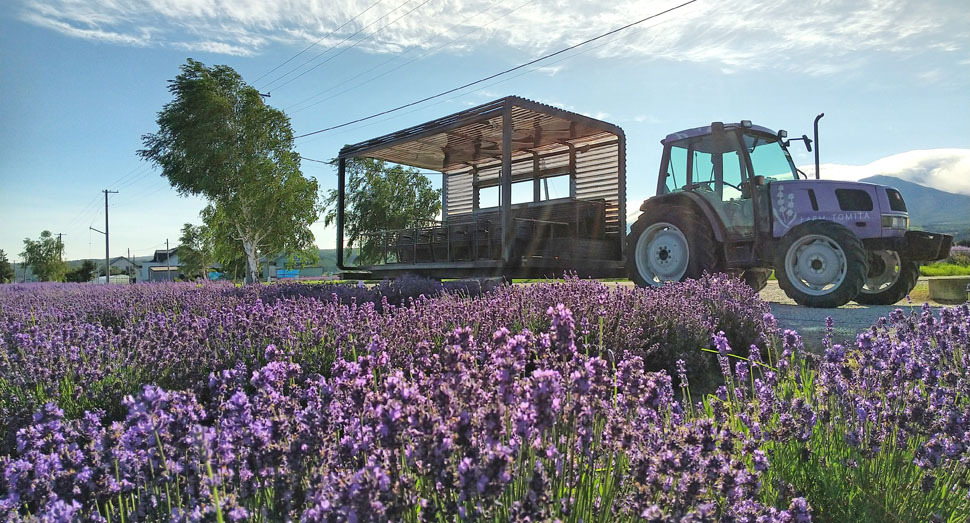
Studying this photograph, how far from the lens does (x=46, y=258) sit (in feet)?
233

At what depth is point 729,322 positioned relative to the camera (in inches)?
175

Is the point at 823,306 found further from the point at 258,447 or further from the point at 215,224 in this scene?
the point at 215,224

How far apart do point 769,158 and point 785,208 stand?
883mm

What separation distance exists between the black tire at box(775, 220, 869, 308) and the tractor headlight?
112 cm

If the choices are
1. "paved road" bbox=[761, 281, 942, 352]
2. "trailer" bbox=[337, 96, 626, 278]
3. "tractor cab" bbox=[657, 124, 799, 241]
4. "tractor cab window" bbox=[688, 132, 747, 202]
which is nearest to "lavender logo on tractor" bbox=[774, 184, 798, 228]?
"tractor cab" bbox=[657, 124, 799, 241]

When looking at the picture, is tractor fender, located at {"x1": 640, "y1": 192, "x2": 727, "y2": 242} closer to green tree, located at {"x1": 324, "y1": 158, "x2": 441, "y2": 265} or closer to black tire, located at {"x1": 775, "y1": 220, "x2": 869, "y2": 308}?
black tire, located at {"x1": 775, "y1": 220, "x2": 869, "y2": 308}

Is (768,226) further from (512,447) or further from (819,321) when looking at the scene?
(512,447)

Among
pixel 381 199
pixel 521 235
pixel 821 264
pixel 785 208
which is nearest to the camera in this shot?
pixel 821 264

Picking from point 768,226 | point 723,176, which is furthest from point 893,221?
point 723,176

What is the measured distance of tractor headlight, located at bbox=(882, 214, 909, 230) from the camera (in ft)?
23.7

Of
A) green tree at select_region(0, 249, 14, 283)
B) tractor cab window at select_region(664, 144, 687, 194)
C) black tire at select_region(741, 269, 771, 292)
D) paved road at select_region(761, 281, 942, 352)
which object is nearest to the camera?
paved road at select_region(761, 281, 942, 352)

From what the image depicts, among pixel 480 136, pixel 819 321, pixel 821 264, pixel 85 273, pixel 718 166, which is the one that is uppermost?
pixel 480 136

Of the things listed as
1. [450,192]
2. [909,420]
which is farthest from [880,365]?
[450,192]

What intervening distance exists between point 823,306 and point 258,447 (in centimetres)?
672
